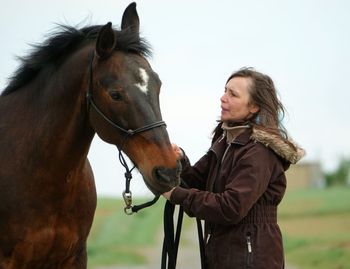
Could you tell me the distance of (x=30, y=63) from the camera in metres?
4.73

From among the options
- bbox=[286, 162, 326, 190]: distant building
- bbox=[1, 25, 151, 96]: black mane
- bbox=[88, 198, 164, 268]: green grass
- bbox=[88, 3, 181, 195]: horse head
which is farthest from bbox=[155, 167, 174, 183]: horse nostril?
bbox=[286, 162, 326, 190]: distant building

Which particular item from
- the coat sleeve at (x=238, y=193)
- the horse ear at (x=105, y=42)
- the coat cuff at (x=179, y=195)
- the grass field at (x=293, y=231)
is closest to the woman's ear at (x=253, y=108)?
the coat sleeve at (x=238, y=193)

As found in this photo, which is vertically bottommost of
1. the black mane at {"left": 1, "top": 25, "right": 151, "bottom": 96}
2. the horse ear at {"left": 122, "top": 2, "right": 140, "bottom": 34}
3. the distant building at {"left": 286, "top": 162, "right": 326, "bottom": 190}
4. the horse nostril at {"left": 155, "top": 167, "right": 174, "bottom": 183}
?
the distant building at {"left": 286, "top": 162, "right": 326, "bottom": 190}

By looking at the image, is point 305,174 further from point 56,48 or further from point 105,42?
point 105,42

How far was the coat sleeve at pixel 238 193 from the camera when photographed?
4.25 meters

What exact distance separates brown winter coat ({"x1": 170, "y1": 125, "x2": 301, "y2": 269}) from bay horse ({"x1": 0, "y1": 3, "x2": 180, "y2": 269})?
1.72 ft

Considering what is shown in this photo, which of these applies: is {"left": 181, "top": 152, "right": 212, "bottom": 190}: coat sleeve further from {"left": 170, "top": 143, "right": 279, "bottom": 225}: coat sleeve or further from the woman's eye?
the woman's eye

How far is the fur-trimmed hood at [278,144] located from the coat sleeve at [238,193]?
4 cm

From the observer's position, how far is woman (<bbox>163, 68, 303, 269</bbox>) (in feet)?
14.1

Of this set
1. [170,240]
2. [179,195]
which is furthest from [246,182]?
[170,240]

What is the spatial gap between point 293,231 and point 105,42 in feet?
31.9

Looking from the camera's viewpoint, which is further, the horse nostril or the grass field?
the grass field

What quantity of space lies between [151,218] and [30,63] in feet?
31.7

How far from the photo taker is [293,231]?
13438mm
